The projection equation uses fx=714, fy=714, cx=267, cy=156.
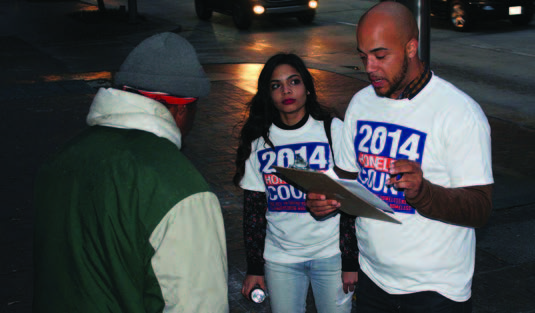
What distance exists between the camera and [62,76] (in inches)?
557

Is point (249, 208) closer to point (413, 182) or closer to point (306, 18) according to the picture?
point (413, 182)

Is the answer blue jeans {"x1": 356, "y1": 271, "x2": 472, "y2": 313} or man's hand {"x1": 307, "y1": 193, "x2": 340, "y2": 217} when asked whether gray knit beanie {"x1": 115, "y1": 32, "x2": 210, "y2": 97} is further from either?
blue jeans {"x1": 356, "y1": 271, "x2": 472, "y2": 313}

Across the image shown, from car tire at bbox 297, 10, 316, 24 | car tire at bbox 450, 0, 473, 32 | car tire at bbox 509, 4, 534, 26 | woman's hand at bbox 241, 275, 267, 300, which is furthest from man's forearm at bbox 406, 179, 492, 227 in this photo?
car tire at bbox 297, 10, 316, 24

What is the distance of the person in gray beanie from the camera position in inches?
81.0

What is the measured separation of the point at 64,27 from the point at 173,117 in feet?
67.5

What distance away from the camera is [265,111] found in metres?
3.89

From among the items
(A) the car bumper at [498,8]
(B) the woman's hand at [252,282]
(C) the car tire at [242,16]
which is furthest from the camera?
(C) the car tire at [242,16]

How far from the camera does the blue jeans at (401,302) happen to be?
2936 mm

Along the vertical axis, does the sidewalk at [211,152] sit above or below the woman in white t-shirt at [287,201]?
below

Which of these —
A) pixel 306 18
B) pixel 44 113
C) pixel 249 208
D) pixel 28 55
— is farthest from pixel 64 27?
pixel 249 208

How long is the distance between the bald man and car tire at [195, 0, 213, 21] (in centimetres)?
1988

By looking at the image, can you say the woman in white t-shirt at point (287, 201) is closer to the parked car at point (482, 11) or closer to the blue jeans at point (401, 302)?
the blue jeans at point (401, 302)

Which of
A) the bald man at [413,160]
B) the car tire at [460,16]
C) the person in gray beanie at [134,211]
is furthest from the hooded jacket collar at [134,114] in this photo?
the car tire at [460,16]

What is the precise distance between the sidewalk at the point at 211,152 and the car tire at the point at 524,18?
6.98 metres
